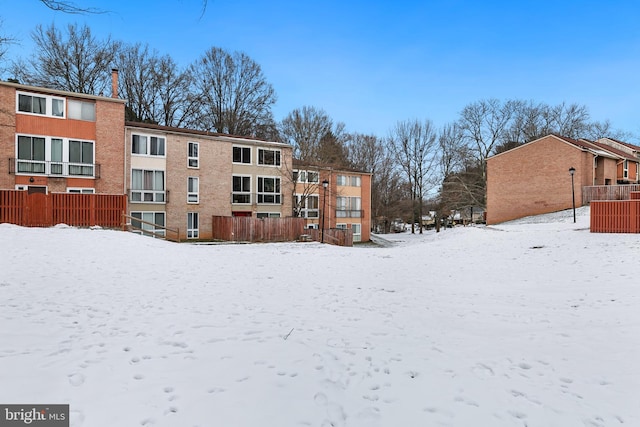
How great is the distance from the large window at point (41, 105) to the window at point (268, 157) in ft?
48.6

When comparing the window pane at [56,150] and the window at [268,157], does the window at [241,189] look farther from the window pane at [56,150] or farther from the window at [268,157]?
the window pane at [56,150]

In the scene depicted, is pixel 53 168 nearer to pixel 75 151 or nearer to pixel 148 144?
pixel 75 151

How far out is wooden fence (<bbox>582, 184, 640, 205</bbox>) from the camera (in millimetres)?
29609

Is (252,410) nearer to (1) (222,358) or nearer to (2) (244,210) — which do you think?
(1) (222,358)

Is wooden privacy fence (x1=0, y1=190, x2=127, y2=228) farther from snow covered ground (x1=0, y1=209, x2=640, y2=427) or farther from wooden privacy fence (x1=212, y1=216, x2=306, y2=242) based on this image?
snow covered ground (x1=0, y1=209, x2=640, y2=427)

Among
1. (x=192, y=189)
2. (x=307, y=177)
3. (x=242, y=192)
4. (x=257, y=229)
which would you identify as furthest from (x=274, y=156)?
(x=257, y=229)

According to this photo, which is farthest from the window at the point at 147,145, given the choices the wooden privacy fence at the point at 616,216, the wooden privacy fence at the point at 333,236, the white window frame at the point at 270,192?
the wooden privacy fence at the point at 616,216

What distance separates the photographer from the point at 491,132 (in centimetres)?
5188

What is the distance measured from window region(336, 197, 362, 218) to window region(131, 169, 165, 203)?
63.6 ft

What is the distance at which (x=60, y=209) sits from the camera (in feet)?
60.8

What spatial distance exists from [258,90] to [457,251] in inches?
1434

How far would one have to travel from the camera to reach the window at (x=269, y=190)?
32763 millimetres

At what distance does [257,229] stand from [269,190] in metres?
7.67

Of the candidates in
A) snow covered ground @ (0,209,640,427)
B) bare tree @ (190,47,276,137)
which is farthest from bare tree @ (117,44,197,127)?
snow covered ground @ (0,209,640,427)
